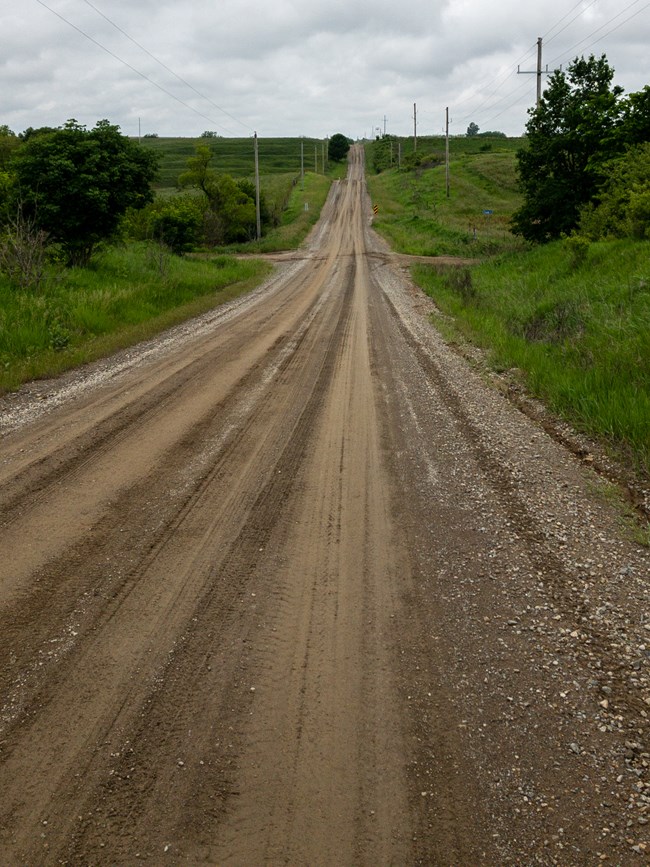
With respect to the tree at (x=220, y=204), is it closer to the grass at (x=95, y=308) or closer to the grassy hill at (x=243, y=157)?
the grass at (x=95, y=308)

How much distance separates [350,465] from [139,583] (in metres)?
2.74

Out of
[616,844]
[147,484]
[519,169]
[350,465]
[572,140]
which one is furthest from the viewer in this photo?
[519,169]

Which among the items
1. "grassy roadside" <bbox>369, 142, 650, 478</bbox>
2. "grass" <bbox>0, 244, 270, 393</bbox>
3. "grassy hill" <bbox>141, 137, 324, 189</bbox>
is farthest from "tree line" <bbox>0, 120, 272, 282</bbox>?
"grassy hill" <bbox>141, 137, 324, 189</bbox>

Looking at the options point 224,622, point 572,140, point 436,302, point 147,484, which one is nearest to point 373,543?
point 224,622

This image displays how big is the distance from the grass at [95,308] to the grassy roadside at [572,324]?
7155mm

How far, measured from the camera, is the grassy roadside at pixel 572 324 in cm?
780

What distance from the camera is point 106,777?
9.70 feet

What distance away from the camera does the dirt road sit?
2.75m

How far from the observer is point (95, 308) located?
14.5 m

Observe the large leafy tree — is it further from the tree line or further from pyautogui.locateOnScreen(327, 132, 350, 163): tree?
pyautogui.locateOnScreen(327, 132, 350, 163): tree

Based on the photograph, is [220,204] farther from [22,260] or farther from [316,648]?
[316,648]

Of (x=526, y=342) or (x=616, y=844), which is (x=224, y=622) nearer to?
(x=616, y=844)

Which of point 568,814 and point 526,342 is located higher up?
point 526,342

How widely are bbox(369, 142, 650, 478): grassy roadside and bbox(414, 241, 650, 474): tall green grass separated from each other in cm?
2
